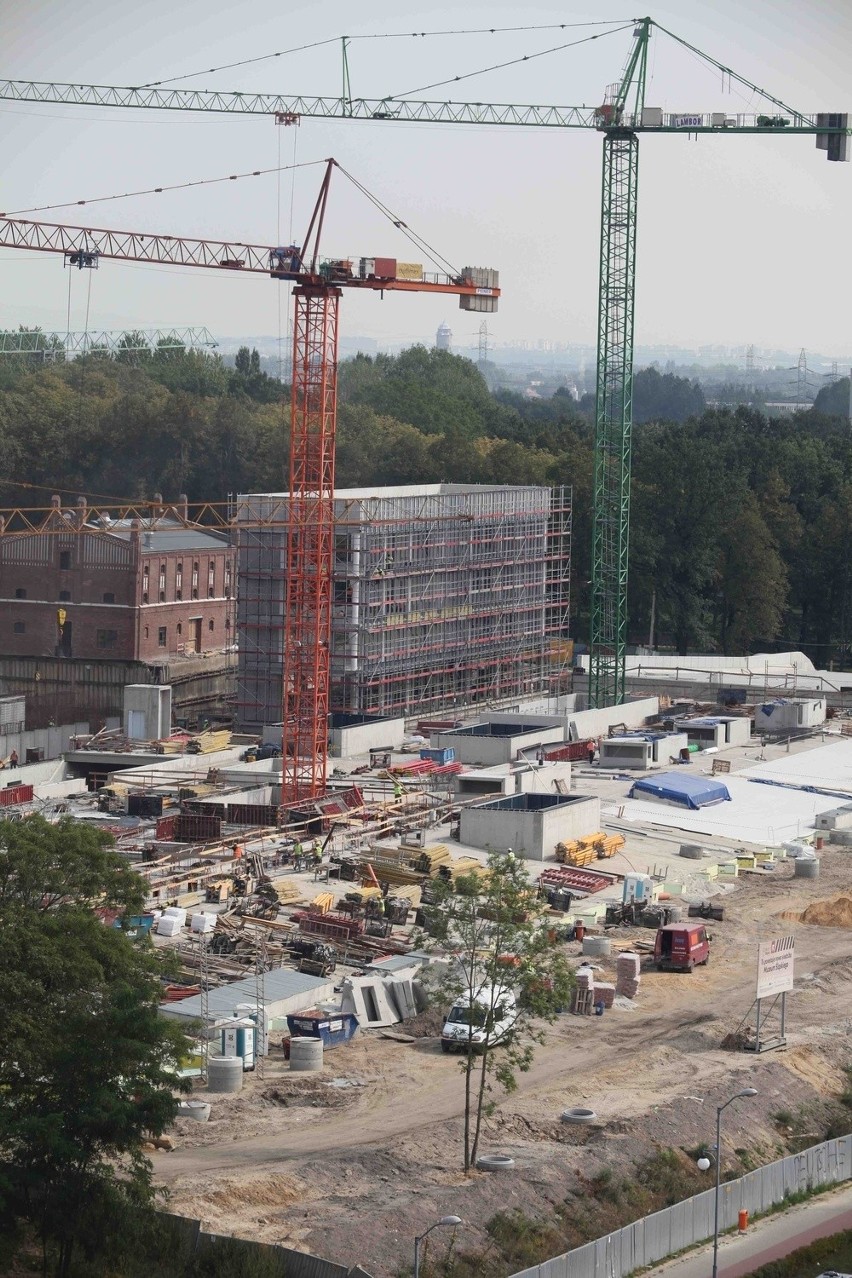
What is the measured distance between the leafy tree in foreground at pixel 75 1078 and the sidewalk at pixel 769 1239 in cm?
624

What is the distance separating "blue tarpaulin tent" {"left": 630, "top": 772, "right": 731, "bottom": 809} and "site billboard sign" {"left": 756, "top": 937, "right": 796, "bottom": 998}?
20.6m

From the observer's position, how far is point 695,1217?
2570 cm

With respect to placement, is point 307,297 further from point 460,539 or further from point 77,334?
point 77,334

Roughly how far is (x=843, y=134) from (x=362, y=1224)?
60.2 meters

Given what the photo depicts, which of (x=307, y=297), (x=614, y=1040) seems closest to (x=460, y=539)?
(x=307, y=297)

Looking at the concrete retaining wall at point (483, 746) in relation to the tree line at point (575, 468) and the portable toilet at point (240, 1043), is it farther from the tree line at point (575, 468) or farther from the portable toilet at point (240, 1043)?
the tree line at point (575, 468)

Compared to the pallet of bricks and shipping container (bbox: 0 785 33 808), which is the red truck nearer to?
the pallet of bricks

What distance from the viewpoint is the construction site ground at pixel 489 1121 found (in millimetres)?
24969

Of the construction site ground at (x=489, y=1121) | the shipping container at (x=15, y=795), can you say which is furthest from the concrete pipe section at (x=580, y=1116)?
the shipping container at (x=15, y=795)

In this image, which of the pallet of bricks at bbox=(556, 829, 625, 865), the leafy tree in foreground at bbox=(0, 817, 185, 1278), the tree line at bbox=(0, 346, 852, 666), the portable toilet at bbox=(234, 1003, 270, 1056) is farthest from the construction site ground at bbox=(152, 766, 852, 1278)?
the tree line at bbox=(0, 346, 852, 666)

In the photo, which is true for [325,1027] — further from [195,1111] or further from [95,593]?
[95,593]

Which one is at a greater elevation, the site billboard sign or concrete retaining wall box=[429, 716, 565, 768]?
the site billboard sign

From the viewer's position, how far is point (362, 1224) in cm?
2450

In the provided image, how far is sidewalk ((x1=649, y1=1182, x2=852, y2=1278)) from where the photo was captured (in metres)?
24.8
